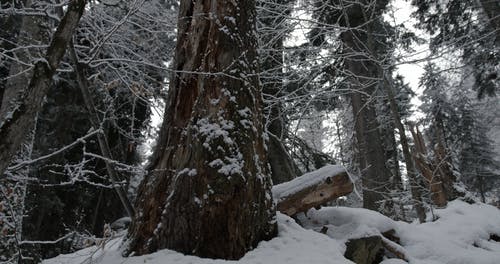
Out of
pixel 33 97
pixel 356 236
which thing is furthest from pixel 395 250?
pixel 33 97

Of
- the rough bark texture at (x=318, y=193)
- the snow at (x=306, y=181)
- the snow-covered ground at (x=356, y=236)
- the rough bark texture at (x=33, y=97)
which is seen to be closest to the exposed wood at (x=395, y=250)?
the snow-covered ground at (x=356, y=236)

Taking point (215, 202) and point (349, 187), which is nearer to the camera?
point (215, 202)

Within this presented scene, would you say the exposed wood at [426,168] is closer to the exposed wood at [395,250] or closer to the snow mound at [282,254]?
the exposed wood at [395,250]

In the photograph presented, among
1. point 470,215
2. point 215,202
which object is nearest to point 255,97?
point 215,202

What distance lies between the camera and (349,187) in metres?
3.78

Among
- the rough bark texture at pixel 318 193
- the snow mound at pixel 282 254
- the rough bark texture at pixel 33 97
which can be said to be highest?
the rough bark texture at pixel 33 97

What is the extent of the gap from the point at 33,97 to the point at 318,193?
290cm

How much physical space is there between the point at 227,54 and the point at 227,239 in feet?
4.92

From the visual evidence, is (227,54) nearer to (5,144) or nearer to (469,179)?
(5,144)

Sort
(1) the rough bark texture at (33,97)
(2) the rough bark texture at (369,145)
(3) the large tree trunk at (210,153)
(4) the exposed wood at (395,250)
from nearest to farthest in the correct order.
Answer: (1) the rough bark texture at (33,97) → (3) the large tree trunk at (210,153) → (4) the exposed wood at (395,250) → (2) the rough bark texture at (369,145)

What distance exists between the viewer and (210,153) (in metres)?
2.61

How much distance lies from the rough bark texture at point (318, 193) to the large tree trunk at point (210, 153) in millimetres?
901

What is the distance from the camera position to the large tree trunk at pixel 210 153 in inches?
97.9

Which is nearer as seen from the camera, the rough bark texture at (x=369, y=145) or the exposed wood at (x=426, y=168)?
the exposed wood at (x=426, y=168)
